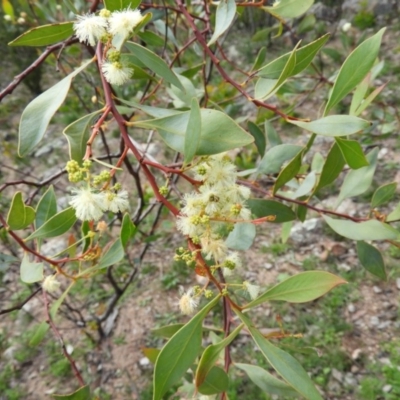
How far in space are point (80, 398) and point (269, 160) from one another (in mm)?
565

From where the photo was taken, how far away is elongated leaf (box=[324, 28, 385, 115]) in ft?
2.06

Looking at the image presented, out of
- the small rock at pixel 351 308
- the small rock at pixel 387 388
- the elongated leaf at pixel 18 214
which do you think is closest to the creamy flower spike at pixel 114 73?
the elongated leaf at pixel 18 214

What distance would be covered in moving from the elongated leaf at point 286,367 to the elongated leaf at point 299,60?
369 millimetres

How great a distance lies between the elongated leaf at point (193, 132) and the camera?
0.48m

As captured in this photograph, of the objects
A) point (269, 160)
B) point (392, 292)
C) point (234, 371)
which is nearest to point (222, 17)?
point (269, 160)

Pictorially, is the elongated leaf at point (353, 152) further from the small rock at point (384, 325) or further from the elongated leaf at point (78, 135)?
the small rock at point (384, 325)

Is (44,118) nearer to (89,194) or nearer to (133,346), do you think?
(89,194)

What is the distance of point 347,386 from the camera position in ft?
5.08

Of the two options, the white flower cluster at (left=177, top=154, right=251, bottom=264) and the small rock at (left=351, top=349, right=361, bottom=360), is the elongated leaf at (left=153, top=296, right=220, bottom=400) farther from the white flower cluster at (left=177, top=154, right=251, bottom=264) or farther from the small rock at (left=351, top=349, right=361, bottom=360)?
the small rock at (left=351, top=349, right=361, bottom=360)

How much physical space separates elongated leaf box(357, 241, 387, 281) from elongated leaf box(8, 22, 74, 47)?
777 mm

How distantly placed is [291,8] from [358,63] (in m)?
0.26

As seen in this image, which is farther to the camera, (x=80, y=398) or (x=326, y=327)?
(x=326, y=327)

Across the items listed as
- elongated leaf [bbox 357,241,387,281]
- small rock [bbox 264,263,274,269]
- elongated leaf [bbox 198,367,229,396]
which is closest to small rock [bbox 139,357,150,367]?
small rock [bbox 264,263,274,269]

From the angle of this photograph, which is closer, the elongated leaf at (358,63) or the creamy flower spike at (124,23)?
the creamy flower spike at (124,23)
